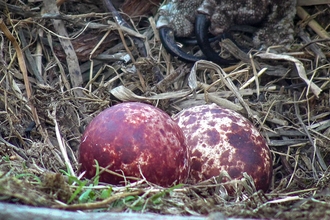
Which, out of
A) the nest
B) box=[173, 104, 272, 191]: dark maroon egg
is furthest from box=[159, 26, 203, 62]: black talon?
box=[173, 104, 272, 191]: dark maroon egg

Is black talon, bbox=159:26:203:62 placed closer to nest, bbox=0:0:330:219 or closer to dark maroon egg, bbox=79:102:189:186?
nest, bbox=0:0:330:219

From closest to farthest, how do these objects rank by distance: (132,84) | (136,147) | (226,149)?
1. (136,147)
2. (226,149)
3. (132,84)

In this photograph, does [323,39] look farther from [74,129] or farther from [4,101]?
[4,101]

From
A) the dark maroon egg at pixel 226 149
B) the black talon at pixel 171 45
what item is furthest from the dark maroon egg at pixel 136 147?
the black talon at pixel 171 45

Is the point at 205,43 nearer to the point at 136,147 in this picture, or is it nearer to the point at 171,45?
the point at 171,45

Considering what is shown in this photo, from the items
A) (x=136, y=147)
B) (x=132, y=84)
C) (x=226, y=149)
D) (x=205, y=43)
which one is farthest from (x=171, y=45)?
(x=136, y=147)

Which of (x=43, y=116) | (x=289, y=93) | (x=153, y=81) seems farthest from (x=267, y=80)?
(x=43, y=116)
